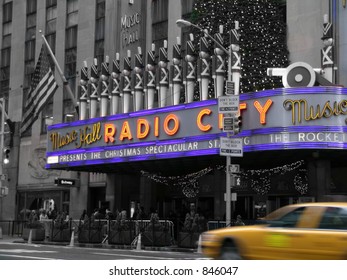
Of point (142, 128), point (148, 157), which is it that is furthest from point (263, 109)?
point (142, 128)

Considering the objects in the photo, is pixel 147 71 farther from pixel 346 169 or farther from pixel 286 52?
pixel 346 169

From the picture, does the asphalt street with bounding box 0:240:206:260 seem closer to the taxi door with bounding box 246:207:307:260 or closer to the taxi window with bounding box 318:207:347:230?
the taxi door with bounding box 246:207:307:260

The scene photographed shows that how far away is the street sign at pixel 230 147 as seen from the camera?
2469 cm

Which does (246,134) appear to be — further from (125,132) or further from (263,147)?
(125,132)

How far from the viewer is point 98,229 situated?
33.1m

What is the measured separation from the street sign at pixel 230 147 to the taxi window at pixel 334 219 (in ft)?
40.1

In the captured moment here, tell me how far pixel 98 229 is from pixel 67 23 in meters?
21.4

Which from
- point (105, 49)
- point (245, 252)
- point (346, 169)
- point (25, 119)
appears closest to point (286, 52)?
point (346, 169)

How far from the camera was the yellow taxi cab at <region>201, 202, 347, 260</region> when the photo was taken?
1223 centimetres

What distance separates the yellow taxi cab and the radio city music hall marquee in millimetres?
13155

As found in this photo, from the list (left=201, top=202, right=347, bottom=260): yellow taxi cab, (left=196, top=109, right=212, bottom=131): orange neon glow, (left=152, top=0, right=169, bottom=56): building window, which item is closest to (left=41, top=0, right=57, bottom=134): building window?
(left=152, top=0, right=169, bottom=56): building window

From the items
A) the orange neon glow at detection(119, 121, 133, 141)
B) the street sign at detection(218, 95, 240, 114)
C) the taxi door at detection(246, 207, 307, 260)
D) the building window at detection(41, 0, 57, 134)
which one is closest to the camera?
the taxi door at detection(246, 207, 307, 260)

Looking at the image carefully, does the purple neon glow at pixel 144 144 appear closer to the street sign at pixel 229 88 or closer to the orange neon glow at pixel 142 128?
the orange neon glow at pixel 142 128

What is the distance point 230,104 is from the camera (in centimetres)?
2498
